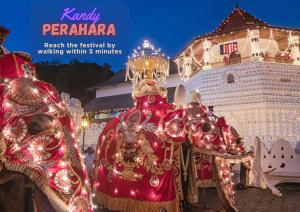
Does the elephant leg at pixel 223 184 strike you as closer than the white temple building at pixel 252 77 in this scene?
Yes

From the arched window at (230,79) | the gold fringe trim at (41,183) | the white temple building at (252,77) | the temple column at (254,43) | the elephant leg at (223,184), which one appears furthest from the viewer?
the arched window at (230,79)

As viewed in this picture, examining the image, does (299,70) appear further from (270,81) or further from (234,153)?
(234,153)

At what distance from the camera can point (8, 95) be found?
225 cm

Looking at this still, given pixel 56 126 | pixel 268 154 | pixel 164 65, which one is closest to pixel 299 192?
pixel 268 154

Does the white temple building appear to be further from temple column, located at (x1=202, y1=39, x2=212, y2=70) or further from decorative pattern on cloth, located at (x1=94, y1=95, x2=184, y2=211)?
decorative pattern on cloth, located at (x1=94, y1=95, x2=184, y2=211)

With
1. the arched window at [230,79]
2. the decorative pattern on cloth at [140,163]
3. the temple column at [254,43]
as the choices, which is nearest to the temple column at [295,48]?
the temple column at [254,43]

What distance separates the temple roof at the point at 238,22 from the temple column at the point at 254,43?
532mm

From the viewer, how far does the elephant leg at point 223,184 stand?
529 centimetres

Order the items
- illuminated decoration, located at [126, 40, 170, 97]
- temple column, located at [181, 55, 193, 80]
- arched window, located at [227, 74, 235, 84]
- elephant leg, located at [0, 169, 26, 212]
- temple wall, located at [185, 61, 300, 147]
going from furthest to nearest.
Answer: temple column, located at [181, 55, 193, 80] → arched window, located at [227, 74, 235, 84] → temple wall, located at [185, 61, 300, 147] → illuminated decoration, located at [126, 40, 170, 97] → elephant leg, located at [0, 169, 26, 212]

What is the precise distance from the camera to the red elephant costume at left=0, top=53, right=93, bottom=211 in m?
1.88

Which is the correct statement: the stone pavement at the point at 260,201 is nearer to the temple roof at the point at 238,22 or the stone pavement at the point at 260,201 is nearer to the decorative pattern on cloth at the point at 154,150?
the decorative pattern on cloth at the point at 154,150

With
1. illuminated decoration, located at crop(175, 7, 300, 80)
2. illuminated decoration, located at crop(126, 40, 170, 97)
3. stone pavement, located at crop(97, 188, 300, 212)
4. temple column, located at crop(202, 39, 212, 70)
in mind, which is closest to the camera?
stone pavement, located at crop(97, 188, 300, 212)

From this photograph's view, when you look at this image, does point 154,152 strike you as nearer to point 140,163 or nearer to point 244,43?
point 140,163

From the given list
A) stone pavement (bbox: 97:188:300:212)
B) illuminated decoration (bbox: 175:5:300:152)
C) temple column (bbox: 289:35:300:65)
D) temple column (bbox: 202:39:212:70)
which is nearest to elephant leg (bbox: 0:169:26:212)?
stone pavement (bbox: 97:188:300:212)
